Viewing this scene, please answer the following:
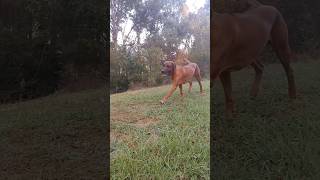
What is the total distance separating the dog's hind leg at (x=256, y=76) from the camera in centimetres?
390

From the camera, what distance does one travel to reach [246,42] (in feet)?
12.9

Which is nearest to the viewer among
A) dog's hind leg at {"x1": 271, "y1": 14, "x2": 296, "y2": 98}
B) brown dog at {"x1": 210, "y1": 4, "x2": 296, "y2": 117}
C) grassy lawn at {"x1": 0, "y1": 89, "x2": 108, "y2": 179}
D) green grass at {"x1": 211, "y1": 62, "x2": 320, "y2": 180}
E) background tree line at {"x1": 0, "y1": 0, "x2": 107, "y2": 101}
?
green grass at {"x1": 211, "y1": 62, "x2": 320, "y2": 180}

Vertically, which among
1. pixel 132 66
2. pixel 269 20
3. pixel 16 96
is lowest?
pixel 16 96

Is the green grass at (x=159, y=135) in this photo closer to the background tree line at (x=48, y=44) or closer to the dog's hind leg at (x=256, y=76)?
the dog's hind leg at (x=256, y=76)

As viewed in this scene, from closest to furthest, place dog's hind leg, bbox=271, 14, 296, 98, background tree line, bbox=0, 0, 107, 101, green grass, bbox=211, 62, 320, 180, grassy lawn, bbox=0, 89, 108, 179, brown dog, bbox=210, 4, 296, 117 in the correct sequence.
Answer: green grass, bbox=211, 62, 320, 180 < brown dog, bbox=210, 4, 296, 117 < dog's hind leg, bbox=271, 14, 296, 98 < grassy lawn, bbox=0, 89, 108, 179 < background tree line, bbox=0, 0, 107, 101

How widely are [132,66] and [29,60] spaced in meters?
1.72

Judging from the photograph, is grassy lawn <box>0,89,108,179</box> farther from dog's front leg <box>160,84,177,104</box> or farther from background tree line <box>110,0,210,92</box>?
dog's front leg <box>160,84,177,104</box>

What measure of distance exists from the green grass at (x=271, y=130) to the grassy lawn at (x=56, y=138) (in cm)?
113

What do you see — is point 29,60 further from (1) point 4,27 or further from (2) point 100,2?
(2) point 100,2

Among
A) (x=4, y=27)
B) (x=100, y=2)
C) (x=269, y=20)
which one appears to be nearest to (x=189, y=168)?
(x=269, y=20)

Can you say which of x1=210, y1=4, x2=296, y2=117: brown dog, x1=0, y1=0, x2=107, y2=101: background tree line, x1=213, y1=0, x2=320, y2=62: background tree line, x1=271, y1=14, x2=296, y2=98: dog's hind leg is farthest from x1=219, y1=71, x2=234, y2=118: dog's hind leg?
x1=0, y1=0, x2=107, y2=101: background tree line

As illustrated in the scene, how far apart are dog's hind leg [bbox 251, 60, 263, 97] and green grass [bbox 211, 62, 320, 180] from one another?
42mm

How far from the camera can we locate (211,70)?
3.83 metres

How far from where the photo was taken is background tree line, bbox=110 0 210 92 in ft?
12.5
